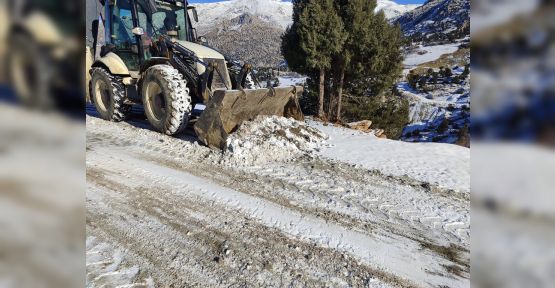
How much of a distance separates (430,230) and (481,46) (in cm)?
346

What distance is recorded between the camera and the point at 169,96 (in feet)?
20.9

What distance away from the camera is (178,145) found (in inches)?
243

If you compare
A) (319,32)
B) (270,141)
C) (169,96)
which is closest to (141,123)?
(169,96)

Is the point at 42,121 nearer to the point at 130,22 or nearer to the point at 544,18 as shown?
the point at 544,18

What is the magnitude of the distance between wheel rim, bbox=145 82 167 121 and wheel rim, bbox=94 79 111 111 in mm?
1515

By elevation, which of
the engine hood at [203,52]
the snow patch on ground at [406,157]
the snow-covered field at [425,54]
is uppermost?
the snow-covered field at [425,54]

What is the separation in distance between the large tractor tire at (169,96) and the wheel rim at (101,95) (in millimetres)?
1575

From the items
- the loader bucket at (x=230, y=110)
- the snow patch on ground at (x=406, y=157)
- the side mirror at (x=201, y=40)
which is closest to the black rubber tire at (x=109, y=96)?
the side mirror at (x=201, y=40)

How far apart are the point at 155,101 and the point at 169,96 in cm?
75

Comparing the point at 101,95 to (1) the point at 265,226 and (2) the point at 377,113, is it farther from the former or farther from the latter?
(2) the point at 377,113

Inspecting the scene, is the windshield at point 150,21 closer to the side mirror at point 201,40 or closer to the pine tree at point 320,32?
the side mirror at point 201,40

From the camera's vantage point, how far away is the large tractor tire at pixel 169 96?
6.39m

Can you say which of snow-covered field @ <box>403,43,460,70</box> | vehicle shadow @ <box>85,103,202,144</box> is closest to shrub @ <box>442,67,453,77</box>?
snow-covered field @ <box>403,43,460,70</box>

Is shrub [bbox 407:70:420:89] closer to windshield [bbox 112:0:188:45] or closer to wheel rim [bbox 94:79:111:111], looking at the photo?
windshield [bbox 112:0:188:45]
